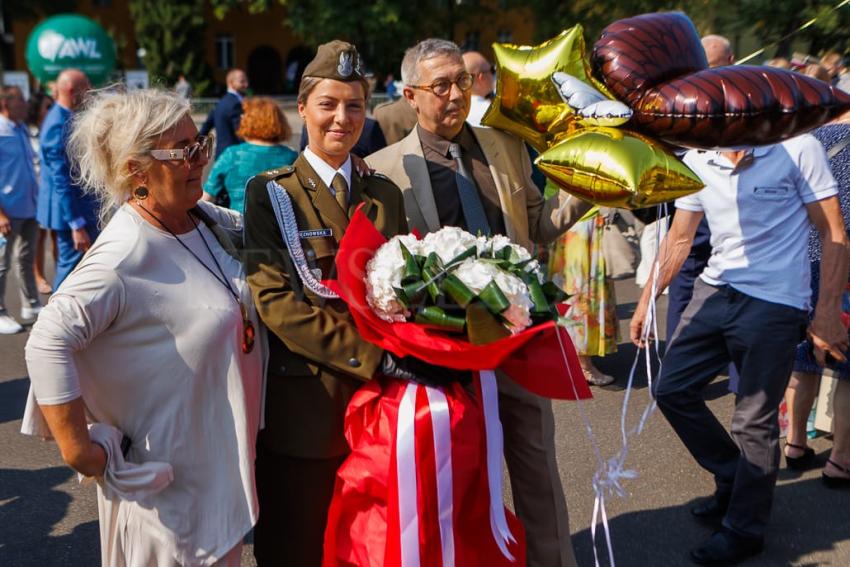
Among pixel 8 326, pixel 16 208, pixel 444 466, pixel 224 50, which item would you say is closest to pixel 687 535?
pixel 444 466

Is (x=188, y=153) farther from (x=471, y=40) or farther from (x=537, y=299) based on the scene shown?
(x=471, y=40)

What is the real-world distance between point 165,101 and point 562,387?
4.59ft

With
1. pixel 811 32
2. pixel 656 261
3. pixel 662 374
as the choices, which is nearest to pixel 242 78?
pixel 811 32

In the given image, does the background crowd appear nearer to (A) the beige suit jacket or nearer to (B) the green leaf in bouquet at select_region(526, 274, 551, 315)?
(A) the beige suit jacket

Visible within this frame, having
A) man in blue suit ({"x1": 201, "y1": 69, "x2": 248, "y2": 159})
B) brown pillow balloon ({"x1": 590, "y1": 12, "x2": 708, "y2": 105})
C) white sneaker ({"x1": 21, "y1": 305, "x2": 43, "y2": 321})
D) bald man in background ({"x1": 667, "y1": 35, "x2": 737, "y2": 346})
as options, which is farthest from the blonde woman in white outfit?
man in blue suit ({"x1": 201, "y1": 69, "x2": 248, "y2": 159})

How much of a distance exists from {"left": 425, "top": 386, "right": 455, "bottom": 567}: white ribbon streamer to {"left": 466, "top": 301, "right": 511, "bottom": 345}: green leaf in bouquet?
26 centimetres

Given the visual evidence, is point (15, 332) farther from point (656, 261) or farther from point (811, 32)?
point (811, 32)

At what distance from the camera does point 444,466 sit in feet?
8.69

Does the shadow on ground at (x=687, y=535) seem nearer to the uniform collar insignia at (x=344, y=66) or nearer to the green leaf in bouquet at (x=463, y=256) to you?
the green leaf in bouquet at (x=463, y=256)

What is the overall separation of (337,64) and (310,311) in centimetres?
77

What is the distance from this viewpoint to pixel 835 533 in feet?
12.8

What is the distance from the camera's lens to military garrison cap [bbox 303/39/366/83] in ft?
9.09


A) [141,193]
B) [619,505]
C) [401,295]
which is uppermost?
[141,193]

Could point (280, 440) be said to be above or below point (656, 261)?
below
